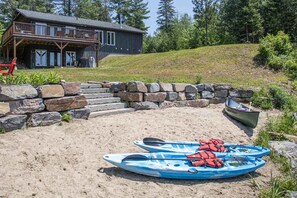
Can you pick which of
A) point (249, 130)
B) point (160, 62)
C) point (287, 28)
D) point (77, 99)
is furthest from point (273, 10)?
point (77, 99)

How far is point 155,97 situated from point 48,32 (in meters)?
18.6

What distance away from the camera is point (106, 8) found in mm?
49469

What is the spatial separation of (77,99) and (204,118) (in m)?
3.43

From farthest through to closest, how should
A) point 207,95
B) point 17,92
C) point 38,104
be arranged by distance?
point 207,95 < point 38,104 < point 17,92

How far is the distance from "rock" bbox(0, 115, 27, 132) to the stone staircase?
66.6 inches

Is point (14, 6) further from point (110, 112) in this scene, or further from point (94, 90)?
point (110, 112)

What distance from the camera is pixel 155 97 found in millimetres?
8188

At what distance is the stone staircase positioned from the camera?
23.8 ft

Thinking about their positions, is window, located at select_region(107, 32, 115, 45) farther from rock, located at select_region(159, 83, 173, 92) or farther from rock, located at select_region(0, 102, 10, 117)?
rock, located at select_region(0, 102, 10, 117)

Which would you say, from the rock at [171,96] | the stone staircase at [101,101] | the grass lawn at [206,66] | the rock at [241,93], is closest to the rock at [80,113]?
the stone staircase at [101,101]

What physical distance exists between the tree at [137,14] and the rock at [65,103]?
134ft

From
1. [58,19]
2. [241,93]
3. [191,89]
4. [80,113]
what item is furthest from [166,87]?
[58,19]

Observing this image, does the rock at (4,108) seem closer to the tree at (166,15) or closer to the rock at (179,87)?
the rock at (179,87)

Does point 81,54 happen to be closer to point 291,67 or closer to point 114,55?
point 114,55
